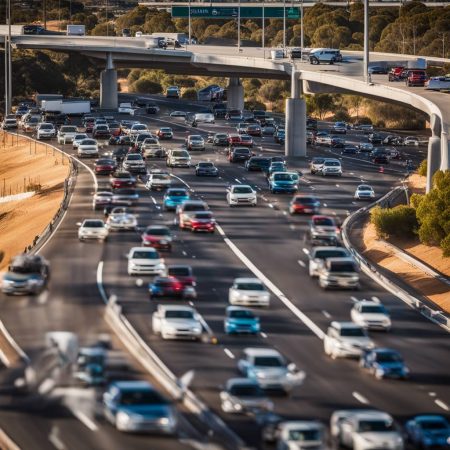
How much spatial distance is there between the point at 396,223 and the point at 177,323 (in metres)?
28.1

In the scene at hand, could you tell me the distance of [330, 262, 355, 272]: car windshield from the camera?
6556cm

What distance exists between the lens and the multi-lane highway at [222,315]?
147 feet

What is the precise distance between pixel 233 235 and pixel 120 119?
80106mm

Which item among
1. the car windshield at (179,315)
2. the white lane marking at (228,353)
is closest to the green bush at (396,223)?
the car windshield at (179,315)

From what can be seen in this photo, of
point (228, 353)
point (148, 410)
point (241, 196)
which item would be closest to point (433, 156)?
point (241, 196)

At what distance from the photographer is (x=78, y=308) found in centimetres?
6041

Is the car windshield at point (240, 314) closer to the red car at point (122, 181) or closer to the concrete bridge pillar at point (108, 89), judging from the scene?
the red car at point (122, 181)

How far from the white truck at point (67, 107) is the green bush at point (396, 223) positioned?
85.9 meters

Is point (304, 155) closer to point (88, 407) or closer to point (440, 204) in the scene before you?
point (440, 204)

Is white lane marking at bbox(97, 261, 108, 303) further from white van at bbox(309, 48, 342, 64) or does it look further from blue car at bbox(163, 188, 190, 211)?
white van at bbox(309, 48, 342, 64)

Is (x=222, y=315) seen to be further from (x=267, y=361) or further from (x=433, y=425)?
(x=433, y=425)

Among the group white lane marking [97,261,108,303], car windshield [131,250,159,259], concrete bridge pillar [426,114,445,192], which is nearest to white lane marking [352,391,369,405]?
white lane marking [97,261,108,303]

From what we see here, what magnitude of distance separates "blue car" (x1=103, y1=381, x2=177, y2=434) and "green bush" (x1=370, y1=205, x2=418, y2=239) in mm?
38023

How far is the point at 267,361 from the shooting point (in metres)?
47.6
